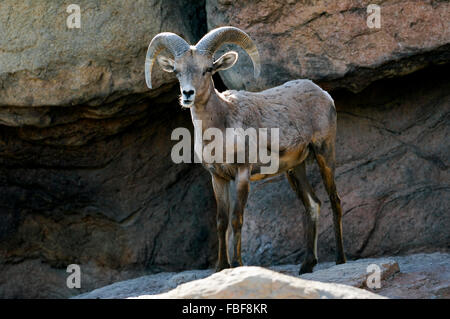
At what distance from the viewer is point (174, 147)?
10688 mm

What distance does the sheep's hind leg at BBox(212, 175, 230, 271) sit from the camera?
317 inches

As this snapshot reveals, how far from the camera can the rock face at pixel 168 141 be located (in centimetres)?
905

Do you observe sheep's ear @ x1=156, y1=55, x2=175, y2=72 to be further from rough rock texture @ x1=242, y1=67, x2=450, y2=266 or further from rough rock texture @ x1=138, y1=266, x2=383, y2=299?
rough rock texture @ x1=138, y1=266, x2=383, y2=299

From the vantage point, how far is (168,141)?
10.6 m

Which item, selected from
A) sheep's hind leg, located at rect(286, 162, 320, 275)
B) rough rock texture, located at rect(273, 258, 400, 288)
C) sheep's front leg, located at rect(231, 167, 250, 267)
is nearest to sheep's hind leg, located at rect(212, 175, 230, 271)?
sheep's front leg, located at rect(231, 167, 250, 267)

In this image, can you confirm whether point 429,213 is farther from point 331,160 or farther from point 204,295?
point 204,295

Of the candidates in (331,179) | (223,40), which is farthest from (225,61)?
(331,179)

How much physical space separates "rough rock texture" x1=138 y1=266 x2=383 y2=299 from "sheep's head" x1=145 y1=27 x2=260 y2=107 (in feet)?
8.13

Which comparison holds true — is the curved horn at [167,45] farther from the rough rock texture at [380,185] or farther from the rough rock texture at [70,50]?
the rough rock texture at [380,185]

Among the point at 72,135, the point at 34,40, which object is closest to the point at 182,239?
the point at 72,135

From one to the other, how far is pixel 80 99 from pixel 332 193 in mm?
3176

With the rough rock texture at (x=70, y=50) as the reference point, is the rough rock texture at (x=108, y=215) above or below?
below

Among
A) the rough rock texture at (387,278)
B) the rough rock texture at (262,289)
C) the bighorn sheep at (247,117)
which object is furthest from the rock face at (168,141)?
the rough rock texture at (262,289)

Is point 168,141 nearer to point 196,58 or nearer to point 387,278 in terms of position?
point 196,58
